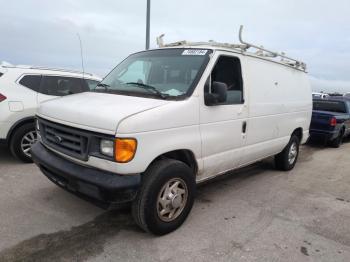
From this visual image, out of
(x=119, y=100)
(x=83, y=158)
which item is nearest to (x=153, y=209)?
(x=83, y=158)

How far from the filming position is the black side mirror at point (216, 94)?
11.8 feet

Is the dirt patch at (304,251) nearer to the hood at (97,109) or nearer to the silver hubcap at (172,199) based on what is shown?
the silver hubcap at (172,199)

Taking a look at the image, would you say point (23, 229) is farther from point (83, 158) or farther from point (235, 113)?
point (235, 113)

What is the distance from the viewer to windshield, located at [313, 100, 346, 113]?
10484mm

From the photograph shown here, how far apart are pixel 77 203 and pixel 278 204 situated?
287 cm

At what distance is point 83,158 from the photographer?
305 cm

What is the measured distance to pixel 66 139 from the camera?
3279 millimetres

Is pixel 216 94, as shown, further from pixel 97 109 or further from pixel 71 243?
pixel 71 243

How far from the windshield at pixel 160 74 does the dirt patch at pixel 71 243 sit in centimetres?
158

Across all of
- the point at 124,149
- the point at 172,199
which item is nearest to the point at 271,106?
the point at 172,199

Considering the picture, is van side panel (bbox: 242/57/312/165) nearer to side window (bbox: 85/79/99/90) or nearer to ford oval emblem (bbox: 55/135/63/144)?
ford oval emblem (bbox: 55/135/63/144)

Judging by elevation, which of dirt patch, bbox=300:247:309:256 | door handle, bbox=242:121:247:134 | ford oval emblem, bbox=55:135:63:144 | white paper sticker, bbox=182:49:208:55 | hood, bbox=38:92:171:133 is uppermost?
white paper sticker, bbox=182:49:208:55

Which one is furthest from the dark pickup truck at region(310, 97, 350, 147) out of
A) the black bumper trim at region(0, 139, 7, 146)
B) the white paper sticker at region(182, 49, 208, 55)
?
the black bumper trim at region(0, 139, 7, 146)

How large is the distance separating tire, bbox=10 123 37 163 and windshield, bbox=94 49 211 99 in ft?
7.21
